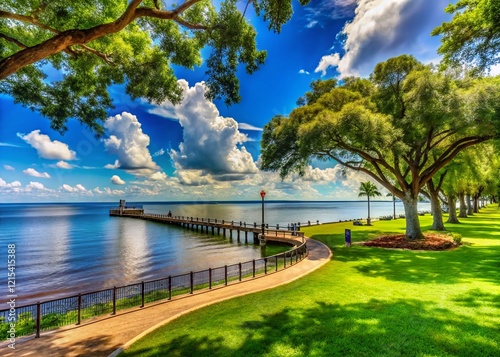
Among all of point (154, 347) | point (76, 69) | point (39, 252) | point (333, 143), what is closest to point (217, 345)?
point (154, 347)

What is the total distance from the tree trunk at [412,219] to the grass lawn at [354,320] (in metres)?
9.73

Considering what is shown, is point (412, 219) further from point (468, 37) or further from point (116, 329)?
point (116, 329)

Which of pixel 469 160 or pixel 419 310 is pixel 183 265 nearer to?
pixel 419 310

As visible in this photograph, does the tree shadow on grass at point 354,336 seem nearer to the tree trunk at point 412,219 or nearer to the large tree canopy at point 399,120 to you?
the large tree canopy at point 399,120

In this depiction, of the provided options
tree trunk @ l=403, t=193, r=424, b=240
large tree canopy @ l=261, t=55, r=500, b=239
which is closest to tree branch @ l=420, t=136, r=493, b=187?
large tree canopy @ l=261, t=55, r=500, b=239

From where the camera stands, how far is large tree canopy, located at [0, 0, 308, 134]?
29.3ft

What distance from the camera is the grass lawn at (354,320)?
20.4 feet

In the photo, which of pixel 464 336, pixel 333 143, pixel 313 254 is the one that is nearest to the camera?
pixel 464 336

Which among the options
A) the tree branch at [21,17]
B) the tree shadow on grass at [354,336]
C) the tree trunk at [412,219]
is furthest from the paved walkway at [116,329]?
the tree trunk at [412,219]

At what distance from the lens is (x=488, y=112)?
16297mm

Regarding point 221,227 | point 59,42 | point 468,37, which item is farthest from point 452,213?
point 59,42

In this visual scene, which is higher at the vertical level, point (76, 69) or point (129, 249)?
point (76, 69)

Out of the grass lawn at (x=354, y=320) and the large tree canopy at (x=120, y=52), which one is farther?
the large tree canopy at (x=120, y=52)

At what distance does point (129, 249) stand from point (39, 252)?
11.8 meters
